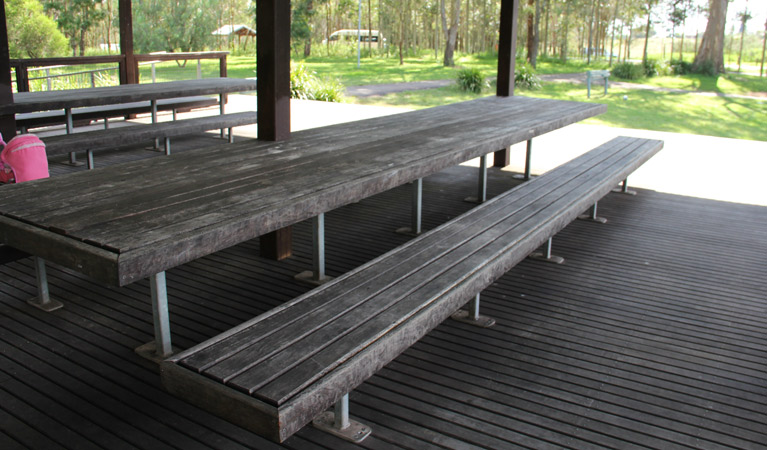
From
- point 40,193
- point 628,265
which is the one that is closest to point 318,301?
point 40,193

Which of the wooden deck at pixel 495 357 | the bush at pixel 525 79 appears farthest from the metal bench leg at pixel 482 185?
the bush at pixel 525 79

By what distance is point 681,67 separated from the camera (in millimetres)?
23125

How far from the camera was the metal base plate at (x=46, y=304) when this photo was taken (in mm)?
3146

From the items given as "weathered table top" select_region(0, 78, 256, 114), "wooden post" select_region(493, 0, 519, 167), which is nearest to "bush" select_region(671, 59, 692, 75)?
"wooden post" select_region(493, 0, 519, 167)

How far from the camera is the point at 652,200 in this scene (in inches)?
219

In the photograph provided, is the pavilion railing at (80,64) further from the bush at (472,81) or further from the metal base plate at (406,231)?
the bush at (472,81)

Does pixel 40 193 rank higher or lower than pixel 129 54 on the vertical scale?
lower

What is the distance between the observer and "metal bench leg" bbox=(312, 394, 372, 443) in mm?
2236

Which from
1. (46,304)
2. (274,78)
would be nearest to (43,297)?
(46,304)

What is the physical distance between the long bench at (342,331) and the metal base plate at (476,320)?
0.03m

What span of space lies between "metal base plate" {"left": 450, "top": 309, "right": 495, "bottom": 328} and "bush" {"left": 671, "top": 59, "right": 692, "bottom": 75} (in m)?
22.7

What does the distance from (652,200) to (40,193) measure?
4745 mm

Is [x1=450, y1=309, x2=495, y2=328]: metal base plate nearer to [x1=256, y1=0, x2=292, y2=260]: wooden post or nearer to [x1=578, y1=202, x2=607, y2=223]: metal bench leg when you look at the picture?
[x1=256, y1=0, x2=292, y2=260]: wooden post

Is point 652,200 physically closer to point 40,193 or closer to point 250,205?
point 250,205
